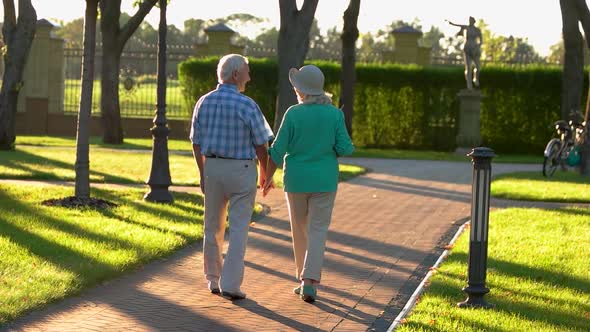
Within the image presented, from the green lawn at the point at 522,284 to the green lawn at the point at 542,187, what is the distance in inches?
136

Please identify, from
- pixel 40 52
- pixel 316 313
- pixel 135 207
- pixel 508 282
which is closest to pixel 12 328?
pixel 316 313

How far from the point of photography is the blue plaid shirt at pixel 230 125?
9039 millimetres

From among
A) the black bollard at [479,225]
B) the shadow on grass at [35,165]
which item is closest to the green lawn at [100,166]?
the shadow on grass at [35,165]

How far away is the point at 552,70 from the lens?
32125 mm

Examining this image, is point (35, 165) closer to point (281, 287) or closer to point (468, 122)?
point (281, 287)

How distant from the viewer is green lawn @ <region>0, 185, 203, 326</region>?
9.00 m

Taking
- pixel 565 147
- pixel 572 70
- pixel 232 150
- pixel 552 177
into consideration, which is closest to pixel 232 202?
pixel 232 150

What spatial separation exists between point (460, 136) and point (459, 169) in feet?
22.8

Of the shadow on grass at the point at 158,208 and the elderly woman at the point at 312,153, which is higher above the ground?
the elderly woman at the point at 312,153

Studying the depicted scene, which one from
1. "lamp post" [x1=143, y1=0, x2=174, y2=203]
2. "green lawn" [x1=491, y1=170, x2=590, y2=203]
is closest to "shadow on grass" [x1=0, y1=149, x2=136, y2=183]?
"lamp post" [x1=143, y1=0, x2=174, y2=203]

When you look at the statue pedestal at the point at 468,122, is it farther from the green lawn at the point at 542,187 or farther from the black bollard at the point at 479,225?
the black bollard at the point at 479,225

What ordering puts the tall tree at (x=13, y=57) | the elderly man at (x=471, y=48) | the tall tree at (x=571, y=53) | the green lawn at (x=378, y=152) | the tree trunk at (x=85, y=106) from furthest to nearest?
1. the elderly man at (x=471, y=48)
2. the green lawn at (x=378, y=152)
3. the tall tree at (x=571, y=53)
4. the tall tree at (x=13, y=57)
5. the tree trunk at (x=85, y=106)

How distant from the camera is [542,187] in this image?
788 inches

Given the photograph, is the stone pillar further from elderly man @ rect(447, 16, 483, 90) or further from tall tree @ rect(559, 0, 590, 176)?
tall tree @ rect(559, 0, 590, 176)
